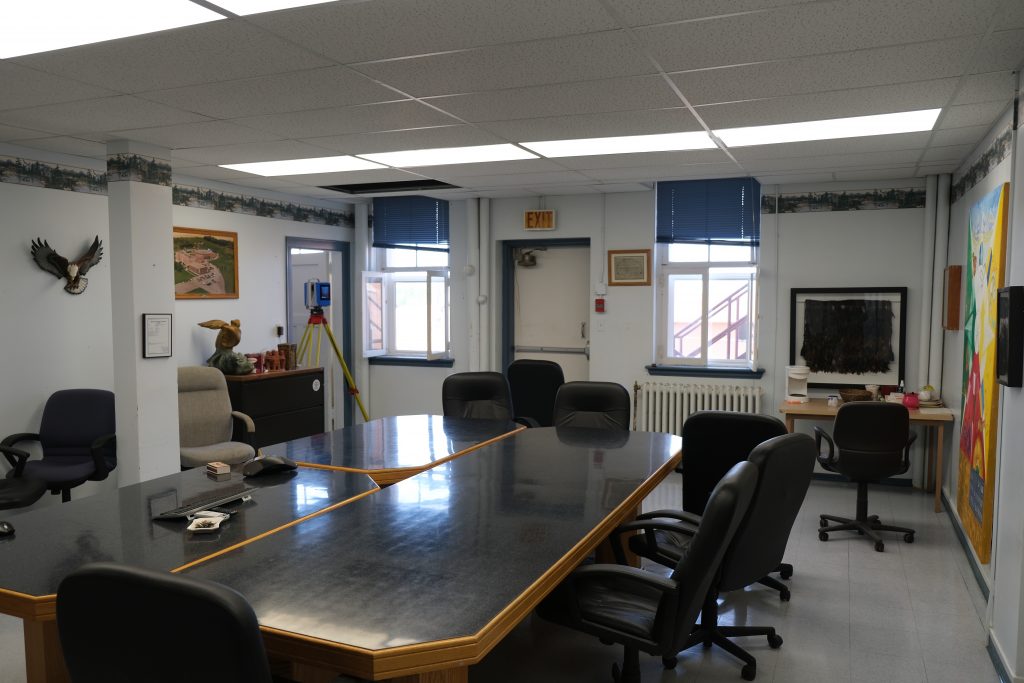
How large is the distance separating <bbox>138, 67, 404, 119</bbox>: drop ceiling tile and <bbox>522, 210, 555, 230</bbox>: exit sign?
3768 millimetres

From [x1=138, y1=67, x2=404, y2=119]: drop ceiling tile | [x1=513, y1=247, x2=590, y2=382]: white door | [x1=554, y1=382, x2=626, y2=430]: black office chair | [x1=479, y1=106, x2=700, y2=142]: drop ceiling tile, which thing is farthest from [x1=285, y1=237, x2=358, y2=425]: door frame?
[x1=138, y1=67, x2=404, y2=119]: drop ceiling tile

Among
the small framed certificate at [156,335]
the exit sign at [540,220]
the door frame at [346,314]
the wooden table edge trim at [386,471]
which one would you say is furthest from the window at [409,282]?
the wooden table edge trim at [386,471]

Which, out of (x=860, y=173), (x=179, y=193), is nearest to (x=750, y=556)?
(x=860, y=173)

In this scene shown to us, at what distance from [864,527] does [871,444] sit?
0.56 meters

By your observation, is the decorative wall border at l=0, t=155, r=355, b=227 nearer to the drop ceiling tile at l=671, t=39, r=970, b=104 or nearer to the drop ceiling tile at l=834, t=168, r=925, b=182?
the drop ceiling tile at l=671, t=39, r=970, b=104

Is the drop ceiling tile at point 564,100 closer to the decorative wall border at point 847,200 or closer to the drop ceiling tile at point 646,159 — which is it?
the drop ceiling tile at point 646,159

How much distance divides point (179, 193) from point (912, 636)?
231 inches

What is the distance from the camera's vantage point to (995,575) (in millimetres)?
3342

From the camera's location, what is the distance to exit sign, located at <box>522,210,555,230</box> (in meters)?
7.44

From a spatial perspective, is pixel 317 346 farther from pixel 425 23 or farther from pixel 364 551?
pixel 364 551

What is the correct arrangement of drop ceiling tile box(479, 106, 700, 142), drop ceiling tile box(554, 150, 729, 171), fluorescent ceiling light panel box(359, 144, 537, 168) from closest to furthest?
drop ceiling tile box(479, 106, 700, 142), fluorescent ceiling light panel box(359, 144, 537, 168), drop ceiling tile box(554, 150, 729, 171)

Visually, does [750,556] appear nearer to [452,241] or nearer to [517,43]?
[517,43]

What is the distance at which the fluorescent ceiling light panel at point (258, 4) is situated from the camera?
253cm

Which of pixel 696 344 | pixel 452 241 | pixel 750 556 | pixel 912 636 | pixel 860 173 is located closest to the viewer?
pixel 750 556
